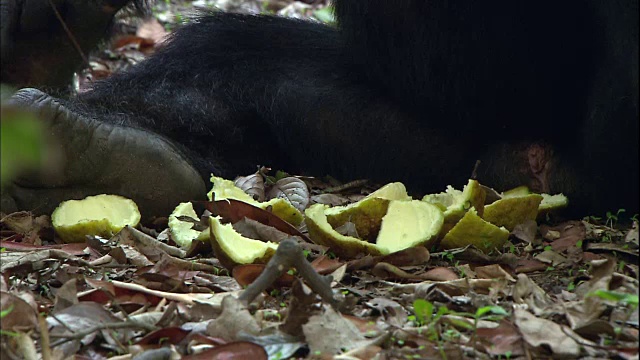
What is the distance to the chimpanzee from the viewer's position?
6.40ft

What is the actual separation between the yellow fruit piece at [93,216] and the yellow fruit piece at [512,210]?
76 centimetres

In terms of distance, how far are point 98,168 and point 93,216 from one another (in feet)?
0.36

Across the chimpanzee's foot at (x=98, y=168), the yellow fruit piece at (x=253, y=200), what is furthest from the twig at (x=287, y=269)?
the chimpanzee's foot at (x=98, y=168)

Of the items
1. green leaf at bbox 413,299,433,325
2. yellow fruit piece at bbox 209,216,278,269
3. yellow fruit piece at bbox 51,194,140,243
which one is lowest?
yellow fruit piece at bbox 51,194,140,243

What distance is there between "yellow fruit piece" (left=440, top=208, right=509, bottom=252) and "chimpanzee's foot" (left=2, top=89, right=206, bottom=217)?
617mm

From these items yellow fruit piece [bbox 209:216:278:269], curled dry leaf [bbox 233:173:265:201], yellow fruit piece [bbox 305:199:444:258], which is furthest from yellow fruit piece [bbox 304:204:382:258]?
curled dry leaf [bbox 233:173:265:201]

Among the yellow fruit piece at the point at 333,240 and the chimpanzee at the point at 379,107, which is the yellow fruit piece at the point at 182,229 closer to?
the chimpanzee at the point at 379,107

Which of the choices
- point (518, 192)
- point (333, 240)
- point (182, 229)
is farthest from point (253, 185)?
point (518, 192)

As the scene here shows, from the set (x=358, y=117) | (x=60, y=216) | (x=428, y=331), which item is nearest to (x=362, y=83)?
(x=358, y=117)

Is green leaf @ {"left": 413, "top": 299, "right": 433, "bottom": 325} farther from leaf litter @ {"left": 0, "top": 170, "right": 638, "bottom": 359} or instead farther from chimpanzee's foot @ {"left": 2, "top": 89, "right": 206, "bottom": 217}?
chimpanzee's foot @ {"left": 2, "top": 89, "right": 206, "bottom": 217}

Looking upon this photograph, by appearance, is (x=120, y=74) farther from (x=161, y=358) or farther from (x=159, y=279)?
(x=161, y=358)

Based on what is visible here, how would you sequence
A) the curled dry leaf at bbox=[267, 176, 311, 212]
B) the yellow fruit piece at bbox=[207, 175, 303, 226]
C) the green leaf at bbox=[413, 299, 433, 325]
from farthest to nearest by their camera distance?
the curled dry leaf at bbox=[267, 176, 311, 212] → the yellow fruit piece at bbox=[207, 175, 303, 226] → the green leaf at bbox=[413, 299, 433, 325]

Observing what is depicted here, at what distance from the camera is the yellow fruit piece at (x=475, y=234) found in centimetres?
178

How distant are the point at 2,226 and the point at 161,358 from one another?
96cm
